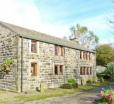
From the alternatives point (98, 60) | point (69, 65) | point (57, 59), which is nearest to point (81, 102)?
point (57, 59)

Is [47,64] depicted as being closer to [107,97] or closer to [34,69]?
[34,69]

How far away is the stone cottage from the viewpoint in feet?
87.8

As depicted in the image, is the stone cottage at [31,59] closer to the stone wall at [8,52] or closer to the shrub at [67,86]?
the stone wall at [8,52]

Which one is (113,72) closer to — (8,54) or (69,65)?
(69,65)

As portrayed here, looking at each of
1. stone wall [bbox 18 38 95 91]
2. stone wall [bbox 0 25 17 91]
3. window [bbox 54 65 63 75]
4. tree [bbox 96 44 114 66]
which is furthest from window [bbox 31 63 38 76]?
tree [bbox 96 44 114 66]

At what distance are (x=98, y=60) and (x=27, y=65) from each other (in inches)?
1728

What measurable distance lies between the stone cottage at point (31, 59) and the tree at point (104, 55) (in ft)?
109

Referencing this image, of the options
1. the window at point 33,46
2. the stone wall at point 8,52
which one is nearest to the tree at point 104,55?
the window at point 33,46

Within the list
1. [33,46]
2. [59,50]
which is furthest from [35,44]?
[59,50]

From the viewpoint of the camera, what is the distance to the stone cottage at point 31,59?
26.8 m

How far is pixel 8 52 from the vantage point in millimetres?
27797

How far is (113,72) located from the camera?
133ft

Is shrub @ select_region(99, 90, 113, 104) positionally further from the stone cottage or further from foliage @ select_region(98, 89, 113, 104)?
the stone cottage

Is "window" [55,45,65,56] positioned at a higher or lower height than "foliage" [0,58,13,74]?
higher
